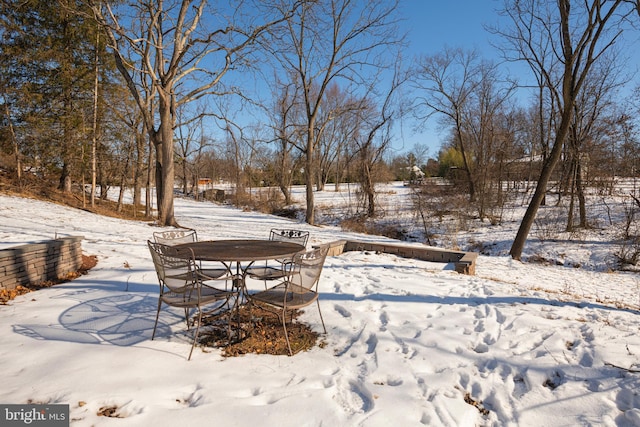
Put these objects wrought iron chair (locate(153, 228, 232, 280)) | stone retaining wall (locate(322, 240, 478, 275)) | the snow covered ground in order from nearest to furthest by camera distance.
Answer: the snow covered ground → wrought iron chair (locate(153, 228, 232, 280)) → stone retaining wall (locate(322, 240, 478, 275))

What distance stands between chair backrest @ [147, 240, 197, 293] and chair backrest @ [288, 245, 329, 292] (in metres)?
0.96

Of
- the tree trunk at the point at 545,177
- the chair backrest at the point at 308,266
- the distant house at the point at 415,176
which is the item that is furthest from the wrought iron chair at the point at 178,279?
the distant house at the point at 415,176

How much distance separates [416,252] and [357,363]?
217 inches

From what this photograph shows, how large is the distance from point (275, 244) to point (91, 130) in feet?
45.2

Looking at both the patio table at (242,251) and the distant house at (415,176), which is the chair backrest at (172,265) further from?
the distant house at (415,176)

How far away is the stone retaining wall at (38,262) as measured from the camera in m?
4.52

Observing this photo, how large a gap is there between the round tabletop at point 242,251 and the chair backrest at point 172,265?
0.13 meters

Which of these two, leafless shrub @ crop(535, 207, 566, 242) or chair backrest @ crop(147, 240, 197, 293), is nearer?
chair backrest @ crop(147, 240, 197, 293)

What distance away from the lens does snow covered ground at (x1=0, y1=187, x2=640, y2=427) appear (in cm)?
244

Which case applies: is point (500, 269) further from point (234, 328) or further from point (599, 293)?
point (234, 328)

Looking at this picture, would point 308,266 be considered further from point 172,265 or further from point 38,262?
point 38,262

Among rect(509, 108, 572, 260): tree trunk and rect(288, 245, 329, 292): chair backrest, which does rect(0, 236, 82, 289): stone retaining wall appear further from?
rect(509, 108, 572, 260): tree trunk

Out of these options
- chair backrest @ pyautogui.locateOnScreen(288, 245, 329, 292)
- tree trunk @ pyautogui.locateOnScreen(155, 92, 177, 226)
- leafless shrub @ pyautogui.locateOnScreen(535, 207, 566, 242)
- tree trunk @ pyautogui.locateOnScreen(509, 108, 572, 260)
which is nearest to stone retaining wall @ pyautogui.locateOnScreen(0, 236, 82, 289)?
chair backrest @ pyautogui.locateOnScreen(288, 245, 329, 292)

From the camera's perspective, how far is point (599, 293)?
6.92 m
